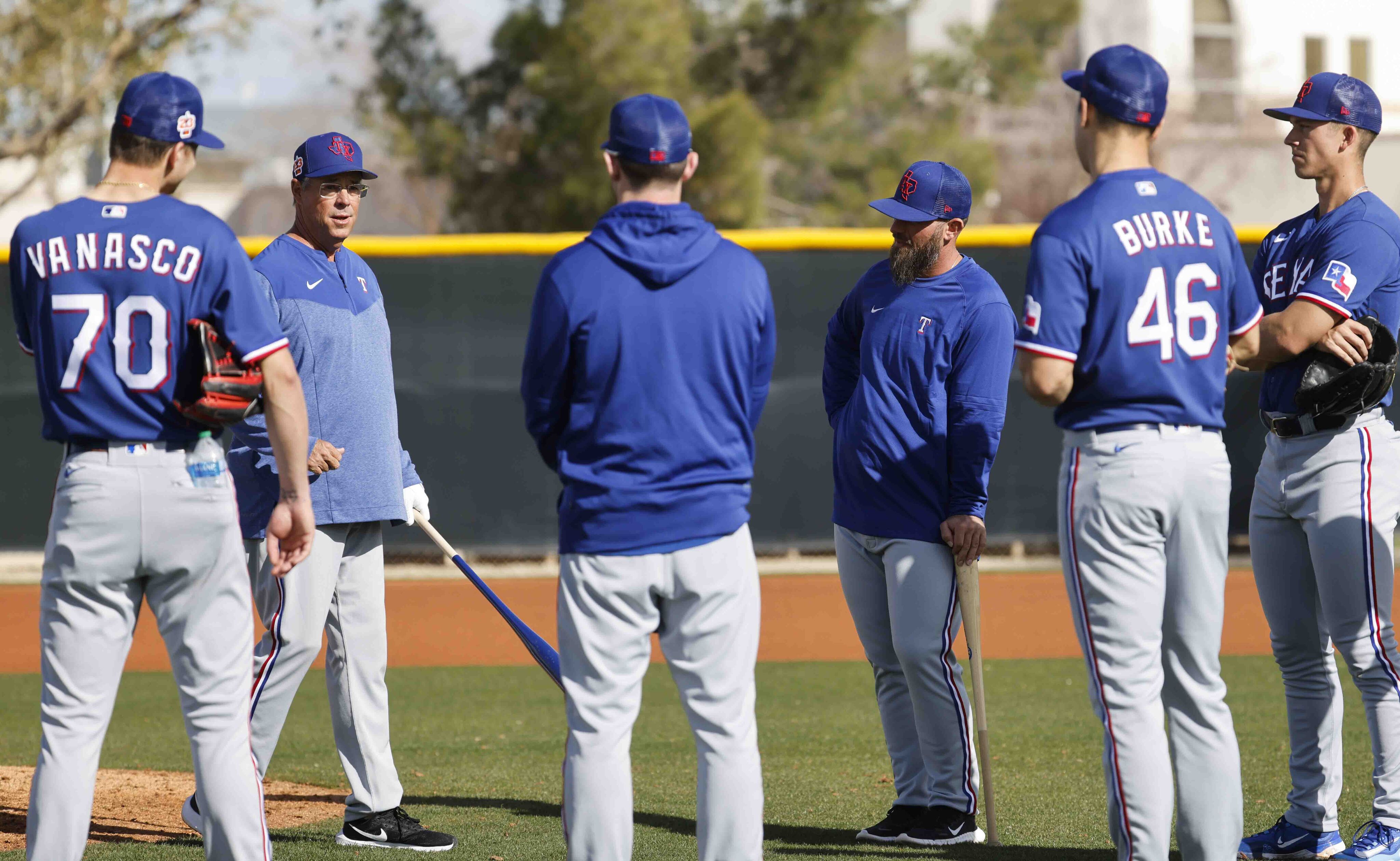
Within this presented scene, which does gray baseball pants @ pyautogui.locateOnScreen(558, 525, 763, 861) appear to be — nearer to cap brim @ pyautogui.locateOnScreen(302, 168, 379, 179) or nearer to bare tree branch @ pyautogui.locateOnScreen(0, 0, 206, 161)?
cap brim @ pyautogui.locateOnScreen(302, 168, 379, 179)

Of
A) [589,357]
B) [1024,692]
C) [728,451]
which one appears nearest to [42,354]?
[589,357]

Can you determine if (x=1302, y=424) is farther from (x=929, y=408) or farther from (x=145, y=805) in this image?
(x=145, y=805)

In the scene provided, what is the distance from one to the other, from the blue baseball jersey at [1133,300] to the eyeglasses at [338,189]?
2246mm

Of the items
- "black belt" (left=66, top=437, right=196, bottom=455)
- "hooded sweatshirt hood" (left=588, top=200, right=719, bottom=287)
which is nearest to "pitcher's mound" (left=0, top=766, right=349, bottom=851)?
"black belt" (left=66, top=437, right=196, bottom=455)

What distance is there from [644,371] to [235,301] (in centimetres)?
96

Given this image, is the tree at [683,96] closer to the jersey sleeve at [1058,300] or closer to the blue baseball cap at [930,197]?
the blue baseball cap at [930,197]

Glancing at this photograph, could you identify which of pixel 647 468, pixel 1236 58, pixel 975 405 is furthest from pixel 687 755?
pixel 1236 58

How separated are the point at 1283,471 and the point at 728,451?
1.93 meters

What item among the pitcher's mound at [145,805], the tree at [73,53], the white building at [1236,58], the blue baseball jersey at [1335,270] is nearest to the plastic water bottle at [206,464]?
the pitcher's mound at [145,805]

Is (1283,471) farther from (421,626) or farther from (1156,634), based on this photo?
(421,626)

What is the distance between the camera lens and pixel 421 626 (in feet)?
33.1

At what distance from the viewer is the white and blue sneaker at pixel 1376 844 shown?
4.24 m

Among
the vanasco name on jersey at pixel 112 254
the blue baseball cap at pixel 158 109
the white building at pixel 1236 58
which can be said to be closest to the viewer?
the vanasco name on jersey at pixel 112 254

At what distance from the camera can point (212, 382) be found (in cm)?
328
